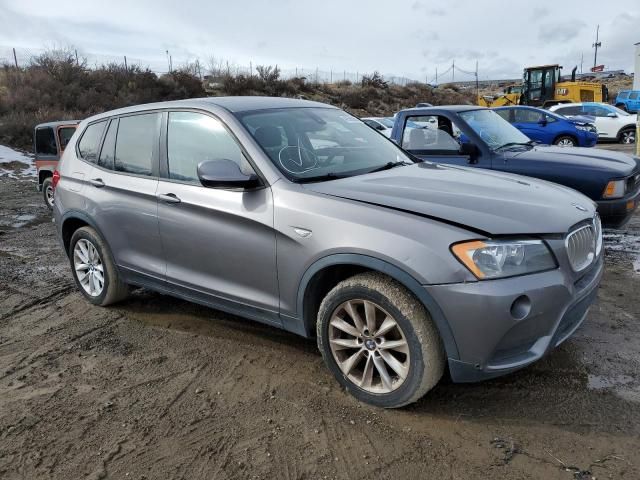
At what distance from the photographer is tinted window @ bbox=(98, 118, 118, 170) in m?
4.53

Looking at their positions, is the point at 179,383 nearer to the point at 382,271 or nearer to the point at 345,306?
the point at 345,306

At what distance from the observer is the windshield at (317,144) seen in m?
3.52

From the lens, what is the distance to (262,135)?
3.60 meters

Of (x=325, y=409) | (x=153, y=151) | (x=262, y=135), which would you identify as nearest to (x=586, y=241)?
(x=325, y=409)

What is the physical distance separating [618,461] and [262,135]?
2.69 m

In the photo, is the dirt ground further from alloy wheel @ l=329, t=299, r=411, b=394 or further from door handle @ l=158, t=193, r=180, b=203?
door handle @ l=158, t=193, r=180, b=203

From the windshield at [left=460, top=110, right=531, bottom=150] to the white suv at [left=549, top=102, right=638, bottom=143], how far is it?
47.5 ft

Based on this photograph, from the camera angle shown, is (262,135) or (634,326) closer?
(262,135)

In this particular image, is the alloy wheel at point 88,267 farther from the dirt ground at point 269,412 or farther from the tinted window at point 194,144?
the tinted window at point 194,144

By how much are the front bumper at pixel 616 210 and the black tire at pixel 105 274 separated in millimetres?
4644

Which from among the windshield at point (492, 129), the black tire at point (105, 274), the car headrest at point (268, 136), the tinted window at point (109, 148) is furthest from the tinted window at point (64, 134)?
the car headrest at point (268, 136)

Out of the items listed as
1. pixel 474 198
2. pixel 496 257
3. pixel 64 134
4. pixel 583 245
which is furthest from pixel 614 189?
pixel 64 134

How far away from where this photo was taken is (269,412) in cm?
308

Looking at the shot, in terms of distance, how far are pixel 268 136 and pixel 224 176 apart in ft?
1.70
